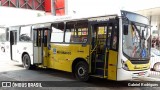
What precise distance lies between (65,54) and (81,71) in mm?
1209

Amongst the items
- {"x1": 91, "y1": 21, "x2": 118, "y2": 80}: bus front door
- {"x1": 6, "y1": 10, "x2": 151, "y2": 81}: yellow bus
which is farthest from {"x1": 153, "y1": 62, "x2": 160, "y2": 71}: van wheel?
{"x1": 91, "y1": 21, "x2": 118, "y2": 80}: bus front door

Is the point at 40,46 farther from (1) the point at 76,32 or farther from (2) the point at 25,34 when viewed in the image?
(1) the point at 76,32

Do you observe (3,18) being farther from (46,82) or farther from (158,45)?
(46,82)

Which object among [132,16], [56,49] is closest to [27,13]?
[56,49]

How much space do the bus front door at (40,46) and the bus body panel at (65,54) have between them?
53cm

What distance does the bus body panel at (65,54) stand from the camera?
1053 centimetres

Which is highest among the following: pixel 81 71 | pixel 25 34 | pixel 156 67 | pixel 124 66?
pixel 25 34

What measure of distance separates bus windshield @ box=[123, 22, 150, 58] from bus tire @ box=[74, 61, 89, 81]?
1.94 m

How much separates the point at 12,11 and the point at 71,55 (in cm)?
Answer: 2778

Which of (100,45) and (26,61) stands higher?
(100,45)

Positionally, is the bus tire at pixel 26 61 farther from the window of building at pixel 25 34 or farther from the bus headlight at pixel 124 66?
the bus headlight at pixel 124 66

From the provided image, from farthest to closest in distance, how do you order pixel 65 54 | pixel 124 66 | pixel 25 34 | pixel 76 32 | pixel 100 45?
pixel 25 34
pixel 65 54
pixel 76 32
pixel 100 45
pixel 124 66

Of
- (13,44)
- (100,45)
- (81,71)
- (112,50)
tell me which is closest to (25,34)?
(13,44)

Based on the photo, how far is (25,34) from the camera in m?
14.5
